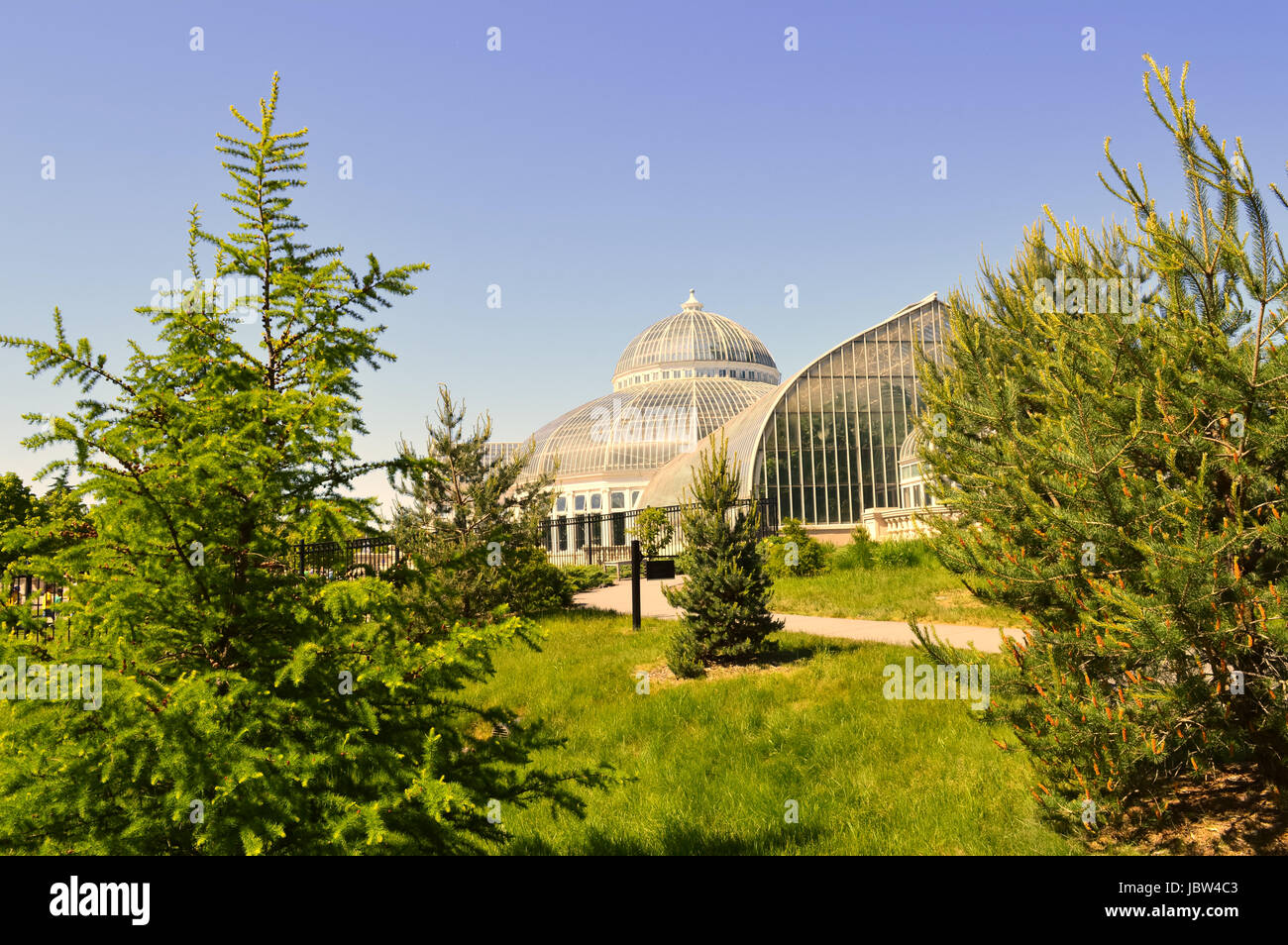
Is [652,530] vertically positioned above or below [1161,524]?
below

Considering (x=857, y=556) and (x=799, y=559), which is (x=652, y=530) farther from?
(x=857, y=556)

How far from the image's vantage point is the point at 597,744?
7.72 metres

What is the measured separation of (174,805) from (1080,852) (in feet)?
16.3

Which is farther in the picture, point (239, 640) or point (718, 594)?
point (718, 594)

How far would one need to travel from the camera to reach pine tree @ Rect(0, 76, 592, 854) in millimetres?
3354

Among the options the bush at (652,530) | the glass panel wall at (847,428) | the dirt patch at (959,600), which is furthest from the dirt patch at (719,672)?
the glass panel wall at (847,428)

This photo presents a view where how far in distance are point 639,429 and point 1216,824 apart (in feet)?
148

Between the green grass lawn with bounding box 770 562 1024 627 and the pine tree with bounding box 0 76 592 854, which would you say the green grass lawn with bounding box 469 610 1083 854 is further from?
the green grass lawn with bounding box 770 562 1024 627

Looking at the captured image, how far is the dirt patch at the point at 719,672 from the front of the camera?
945cm

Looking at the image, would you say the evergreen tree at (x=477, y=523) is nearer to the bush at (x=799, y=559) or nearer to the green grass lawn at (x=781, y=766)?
the green grass lawn at (x=781, y=766)

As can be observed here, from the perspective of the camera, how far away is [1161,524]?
13.6ft

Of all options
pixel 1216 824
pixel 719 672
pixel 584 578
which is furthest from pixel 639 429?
pixel 1216 824

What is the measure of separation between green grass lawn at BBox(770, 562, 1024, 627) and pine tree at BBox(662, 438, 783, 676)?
10.5 feet
